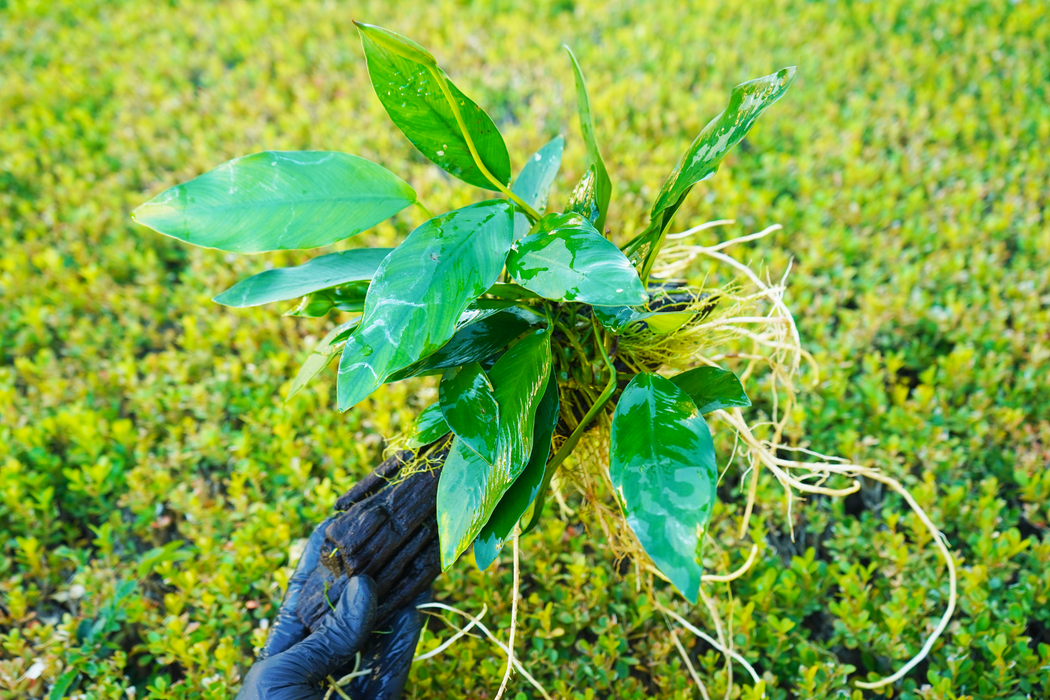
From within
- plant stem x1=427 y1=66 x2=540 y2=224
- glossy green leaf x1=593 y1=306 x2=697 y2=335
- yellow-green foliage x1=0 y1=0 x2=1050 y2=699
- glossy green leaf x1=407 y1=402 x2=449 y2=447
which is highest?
plant stem x1=427 y1=66 x2=540 y2=224

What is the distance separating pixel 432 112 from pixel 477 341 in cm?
32

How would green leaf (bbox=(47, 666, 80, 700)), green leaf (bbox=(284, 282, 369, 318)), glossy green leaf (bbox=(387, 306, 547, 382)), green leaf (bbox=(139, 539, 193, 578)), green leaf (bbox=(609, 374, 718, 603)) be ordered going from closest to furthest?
green leaf (bbox=(609, 374, 718, 603)) < glossy green leaf (bbox=(387, 306, 547, 382)) < green leaf (bbox=(284, 282, 369, 318)) < green leaf (bbox=(47, 666, 80, 700)) < green leaf (bbox=(139, 539, 193, 578))

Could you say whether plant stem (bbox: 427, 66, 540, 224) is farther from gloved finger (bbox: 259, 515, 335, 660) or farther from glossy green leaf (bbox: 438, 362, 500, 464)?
gloved finger (bbox: 259, 515, 335, 660)

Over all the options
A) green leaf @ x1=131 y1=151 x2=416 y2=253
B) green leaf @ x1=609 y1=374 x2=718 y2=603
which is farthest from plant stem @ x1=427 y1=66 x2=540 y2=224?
green leaf @ x1=609 y1=374 x2=718 y2=603

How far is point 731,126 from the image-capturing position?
0.83 meters

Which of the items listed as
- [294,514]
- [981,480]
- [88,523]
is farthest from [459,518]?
[981,480]

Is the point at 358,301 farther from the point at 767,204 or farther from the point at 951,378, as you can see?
the point at 767,204

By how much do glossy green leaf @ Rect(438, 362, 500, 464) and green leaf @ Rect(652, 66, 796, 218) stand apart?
349 mm

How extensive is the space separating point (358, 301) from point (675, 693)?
851 millimetres

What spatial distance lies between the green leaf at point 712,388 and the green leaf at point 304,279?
0.49 metres

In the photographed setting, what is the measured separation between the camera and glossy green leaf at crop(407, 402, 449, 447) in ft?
3.06

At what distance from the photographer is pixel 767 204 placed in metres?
2.15

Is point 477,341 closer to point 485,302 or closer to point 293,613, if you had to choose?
point 485,302

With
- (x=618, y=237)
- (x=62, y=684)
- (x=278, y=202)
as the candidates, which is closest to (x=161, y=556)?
(x=62, y=684)
